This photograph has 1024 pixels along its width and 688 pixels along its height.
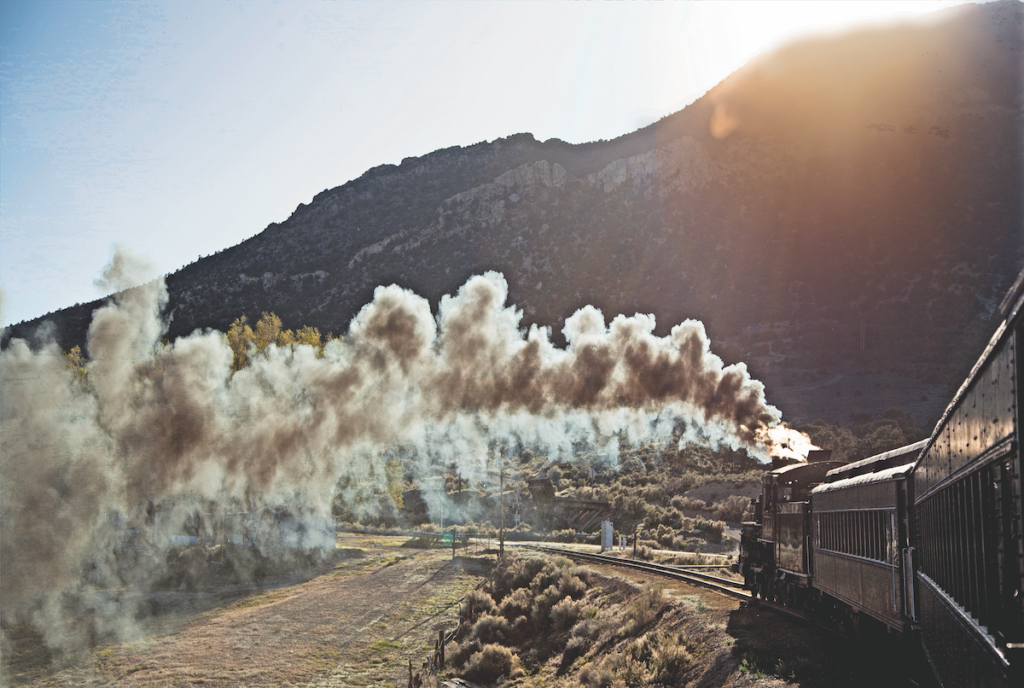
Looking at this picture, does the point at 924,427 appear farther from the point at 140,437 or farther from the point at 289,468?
the point at 140,437

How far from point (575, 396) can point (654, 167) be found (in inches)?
3589

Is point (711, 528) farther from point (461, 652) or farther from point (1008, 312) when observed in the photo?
point (1008, 312)

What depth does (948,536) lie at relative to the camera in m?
7.09

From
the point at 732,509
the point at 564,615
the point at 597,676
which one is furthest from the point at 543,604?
the point at 732,509

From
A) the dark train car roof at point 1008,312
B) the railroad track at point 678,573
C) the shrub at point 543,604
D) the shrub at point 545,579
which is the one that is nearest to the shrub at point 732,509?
the railroad track at point 678,573

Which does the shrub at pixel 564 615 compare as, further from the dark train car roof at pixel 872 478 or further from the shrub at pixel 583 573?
the dark train car roof at pixel 872 478

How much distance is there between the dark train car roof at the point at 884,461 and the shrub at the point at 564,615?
11.6 m

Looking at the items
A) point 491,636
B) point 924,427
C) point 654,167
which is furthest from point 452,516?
point 654,167

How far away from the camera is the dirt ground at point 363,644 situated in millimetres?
15055

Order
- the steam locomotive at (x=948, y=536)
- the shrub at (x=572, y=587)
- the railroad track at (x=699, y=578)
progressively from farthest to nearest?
the shrub at (x=572, y=587)
the railroad track at (x=699, y=578)
the steam locomotive at (x=948, y=536)

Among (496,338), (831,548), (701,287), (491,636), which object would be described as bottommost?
(491,636)

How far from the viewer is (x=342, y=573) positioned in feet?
124

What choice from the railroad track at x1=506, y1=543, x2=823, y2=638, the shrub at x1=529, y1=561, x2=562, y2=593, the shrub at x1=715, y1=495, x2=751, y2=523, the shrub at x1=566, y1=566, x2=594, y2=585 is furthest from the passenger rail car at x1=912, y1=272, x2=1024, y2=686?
the shrub at x1=715, y1=495, x2=751, y2=523

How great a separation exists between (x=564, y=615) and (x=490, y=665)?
4595mm
